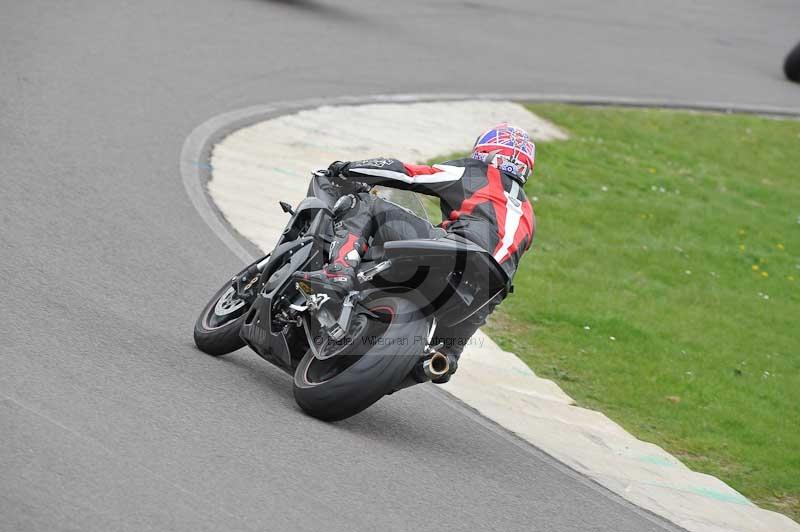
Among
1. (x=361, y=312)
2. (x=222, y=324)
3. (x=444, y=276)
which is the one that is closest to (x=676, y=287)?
(x=222, y=324)

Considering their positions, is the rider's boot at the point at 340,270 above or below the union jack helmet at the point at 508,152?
below

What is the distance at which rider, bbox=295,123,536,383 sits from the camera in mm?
6383

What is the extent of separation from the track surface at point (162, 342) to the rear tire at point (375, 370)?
0.14 m

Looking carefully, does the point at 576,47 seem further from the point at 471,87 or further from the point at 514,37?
the point at 471,87

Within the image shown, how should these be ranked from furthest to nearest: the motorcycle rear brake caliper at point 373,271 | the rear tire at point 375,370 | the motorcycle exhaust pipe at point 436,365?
1. the motorcycle rear brake caliper at point 373,271
2. the motorcycle exhaust pipe at point 436,365
3. the rear tire at point 375,370

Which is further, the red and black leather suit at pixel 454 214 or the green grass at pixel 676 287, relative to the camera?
the green grass at pixel 676 287

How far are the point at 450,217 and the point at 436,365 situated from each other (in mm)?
938

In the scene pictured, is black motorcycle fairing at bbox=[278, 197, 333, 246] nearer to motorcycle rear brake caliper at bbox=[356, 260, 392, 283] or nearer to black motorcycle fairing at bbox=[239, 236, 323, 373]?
black motorcycle fairing at bbox=[239, 236, 323, 373]

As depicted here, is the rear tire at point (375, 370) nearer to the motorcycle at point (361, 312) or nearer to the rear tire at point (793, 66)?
the motorcycle at point (361, 312)

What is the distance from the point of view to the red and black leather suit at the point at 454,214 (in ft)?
21.1

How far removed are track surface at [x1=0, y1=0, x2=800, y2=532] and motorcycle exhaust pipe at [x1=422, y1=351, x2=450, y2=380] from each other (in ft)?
1.53

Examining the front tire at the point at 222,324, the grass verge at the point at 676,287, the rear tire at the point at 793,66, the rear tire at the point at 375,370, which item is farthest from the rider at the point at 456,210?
the rear tire at the point at 793,66

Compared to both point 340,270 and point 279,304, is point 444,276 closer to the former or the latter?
point 340,270

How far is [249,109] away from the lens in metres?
13.3
